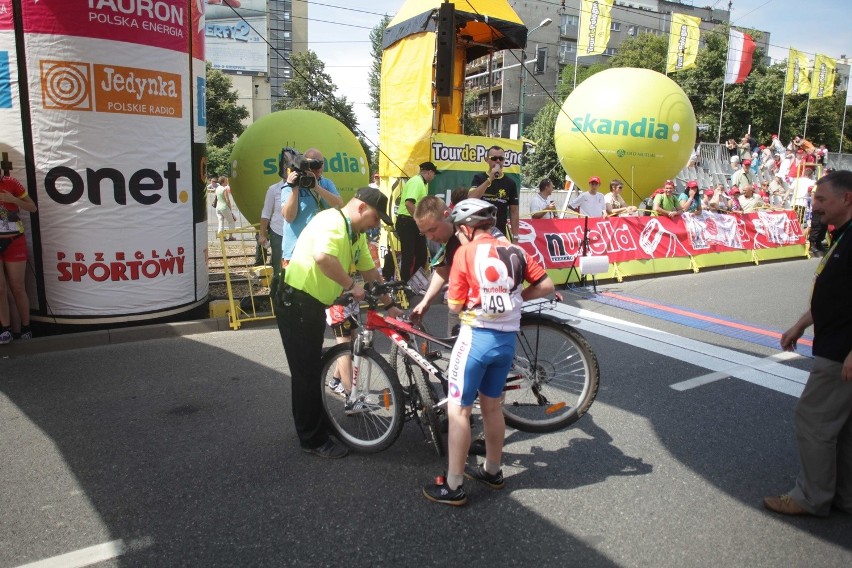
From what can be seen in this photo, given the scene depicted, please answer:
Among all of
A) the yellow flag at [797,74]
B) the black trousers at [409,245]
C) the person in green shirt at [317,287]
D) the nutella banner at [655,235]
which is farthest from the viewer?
the yellow flag at [797,74]

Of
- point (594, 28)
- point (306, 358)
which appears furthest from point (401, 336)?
point (594, 28)

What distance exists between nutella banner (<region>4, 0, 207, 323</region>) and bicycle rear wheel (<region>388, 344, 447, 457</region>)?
4004mm

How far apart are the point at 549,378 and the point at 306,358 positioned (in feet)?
5.78

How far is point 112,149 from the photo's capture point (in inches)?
243

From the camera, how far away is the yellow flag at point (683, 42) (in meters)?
29.7

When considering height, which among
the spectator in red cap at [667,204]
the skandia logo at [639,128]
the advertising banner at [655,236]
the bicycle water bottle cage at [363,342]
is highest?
the skandia logo at [639,128]

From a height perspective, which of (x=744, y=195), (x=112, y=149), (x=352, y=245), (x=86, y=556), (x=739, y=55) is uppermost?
(x=739, y=55)

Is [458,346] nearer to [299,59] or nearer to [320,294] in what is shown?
[320,294]

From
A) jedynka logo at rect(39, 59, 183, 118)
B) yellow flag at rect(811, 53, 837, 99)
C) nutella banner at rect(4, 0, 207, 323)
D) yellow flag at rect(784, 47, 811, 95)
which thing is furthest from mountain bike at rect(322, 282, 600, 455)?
yellow flag at rect(811, 53, 837, 99)

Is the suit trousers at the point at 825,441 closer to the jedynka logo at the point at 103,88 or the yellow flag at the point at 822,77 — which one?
the jedynka logo at the point at 103,88

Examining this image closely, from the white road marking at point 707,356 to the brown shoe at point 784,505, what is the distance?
199 centimetres

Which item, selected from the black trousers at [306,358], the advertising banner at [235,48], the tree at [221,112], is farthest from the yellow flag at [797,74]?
the advertising banner at [235,48]

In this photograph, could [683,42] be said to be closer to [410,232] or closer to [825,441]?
[410,232]

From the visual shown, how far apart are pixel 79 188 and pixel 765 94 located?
45121 mm
